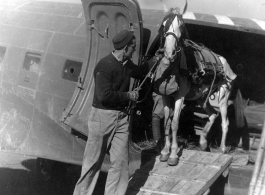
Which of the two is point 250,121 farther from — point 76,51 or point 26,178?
point 26,178

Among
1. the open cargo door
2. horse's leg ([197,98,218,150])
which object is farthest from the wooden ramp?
the open cargo door

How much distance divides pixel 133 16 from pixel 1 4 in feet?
15.2

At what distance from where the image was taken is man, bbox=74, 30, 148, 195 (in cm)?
462

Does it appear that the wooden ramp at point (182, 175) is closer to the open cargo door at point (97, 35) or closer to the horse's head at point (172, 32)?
the open cargo door at point (97, 35)

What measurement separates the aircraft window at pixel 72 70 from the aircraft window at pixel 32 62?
612mm

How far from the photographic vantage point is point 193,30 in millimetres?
7645

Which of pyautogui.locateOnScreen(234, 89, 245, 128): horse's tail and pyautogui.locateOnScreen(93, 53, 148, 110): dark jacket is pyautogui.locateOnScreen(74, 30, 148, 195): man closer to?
pyautogui.locateOnScreen(93, 53, 148, 110): dark jacket

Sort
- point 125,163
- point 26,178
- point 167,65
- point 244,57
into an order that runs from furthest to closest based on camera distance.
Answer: point 244,57 < point 26,178 < point 167,65 < point 125,163

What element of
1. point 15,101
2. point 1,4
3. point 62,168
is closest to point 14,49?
point 15,101

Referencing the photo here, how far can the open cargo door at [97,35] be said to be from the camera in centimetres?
541

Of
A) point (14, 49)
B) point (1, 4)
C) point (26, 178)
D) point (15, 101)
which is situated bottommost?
point (26, 178)

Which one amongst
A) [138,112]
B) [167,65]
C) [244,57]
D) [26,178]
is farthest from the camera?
[244,57]

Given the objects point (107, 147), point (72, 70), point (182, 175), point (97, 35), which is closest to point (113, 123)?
point (107, 147)

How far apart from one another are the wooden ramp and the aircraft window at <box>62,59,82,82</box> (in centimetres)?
196
